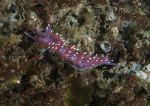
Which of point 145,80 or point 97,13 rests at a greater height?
point 97,13

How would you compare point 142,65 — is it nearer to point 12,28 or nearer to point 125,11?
point 125,11

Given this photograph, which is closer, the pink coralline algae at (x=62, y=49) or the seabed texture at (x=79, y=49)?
the seabed texture at (x=79, y=49)

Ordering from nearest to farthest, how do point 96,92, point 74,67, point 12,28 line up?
point 12,28, point 74,67, point 96,92

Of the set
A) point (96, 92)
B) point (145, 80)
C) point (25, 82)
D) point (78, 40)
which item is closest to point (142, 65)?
point (145, 80)

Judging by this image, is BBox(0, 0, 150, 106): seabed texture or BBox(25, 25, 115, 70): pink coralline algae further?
BBox(25, 25, 115, 70): pink coralline algae

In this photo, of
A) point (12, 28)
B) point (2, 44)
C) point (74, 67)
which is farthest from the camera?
point (74, 67)

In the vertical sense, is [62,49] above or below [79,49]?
above

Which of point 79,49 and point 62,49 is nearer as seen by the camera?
point 62,49

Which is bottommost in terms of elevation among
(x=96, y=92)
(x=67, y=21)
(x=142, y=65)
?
(x=96, y=92)
